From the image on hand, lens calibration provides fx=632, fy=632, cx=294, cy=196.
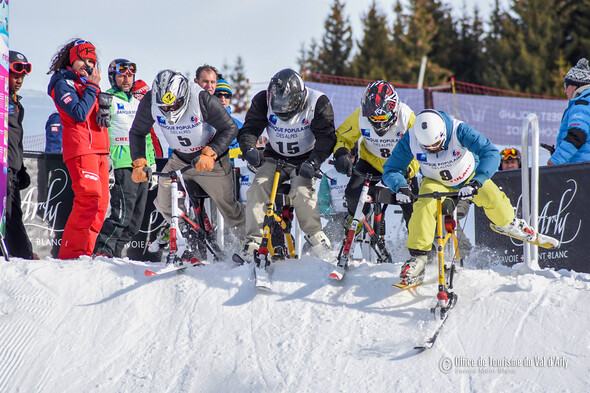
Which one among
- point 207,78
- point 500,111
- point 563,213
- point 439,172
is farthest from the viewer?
point 500,111

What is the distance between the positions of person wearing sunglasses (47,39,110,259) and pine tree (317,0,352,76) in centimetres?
2400

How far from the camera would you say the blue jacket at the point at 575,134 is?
277 inches

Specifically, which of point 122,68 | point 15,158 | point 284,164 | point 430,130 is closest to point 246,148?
point 284,164

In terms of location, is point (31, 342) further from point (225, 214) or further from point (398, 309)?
point (398, 309)

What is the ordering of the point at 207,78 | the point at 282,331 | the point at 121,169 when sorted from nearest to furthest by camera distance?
the point at 282,331
the point at 121,169
the point at 207,78

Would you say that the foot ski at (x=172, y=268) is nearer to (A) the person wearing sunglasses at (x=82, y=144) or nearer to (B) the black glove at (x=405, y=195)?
(A) the person wearing sunglasses at (x=82, y=144)

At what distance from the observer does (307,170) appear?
6004 millimetres

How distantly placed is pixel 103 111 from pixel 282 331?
3171 millimetres

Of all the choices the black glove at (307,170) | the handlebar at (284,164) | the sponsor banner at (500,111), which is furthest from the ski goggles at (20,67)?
the sponsor banner at (500,111)

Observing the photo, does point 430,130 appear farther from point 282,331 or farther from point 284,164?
point 282,331

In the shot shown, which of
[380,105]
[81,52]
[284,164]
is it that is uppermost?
[81,52]

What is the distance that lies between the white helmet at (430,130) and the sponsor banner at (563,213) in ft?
7.44

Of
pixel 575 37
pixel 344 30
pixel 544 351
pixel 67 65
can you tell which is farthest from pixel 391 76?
pixel 544 351

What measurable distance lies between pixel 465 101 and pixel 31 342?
11115mm
